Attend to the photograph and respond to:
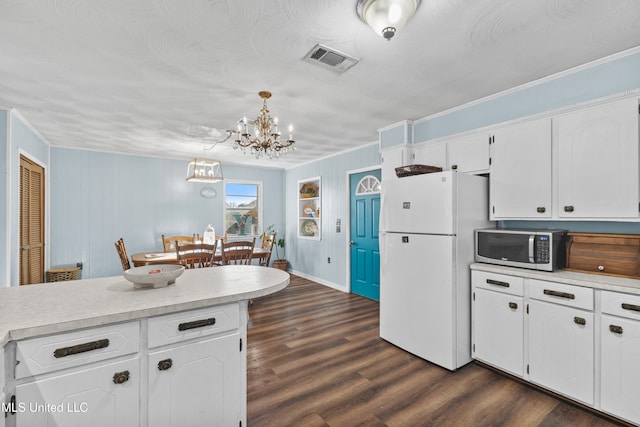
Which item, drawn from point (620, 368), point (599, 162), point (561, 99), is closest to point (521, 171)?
point (599, 162)

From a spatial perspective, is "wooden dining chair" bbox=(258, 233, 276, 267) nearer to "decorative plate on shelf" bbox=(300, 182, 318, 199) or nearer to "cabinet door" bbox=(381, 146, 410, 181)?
"decorative plate on shelf" bbox=(300, 182, 318, 199)

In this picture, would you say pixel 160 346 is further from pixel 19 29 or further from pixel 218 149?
pixel 218 149

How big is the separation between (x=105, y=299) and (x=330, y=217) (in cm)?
433

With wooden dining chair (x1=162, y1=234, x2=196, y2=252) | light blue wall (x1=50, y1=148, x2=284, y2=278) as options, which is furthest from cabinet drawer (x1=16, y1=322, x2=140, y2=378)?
light blue wall (x1=50, y1=148, x2=284, y2=278)

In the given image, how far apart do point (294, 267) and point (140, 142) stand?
12.3ft

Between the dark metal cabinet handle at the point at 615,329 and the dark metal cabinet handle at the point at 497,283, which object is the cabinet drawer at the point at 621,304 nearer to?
the dark metal cabinet handle at the point at 615,329

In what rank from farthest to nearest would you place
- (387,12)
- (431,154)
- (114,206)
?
(114,206)
(431,154)
(387,12)

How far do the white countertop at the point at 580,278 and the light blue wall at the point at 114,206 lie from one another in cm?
521

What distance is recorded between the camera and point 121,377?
1274mm

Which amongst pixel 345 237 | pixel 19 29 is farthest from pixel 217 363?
pixel 345 237

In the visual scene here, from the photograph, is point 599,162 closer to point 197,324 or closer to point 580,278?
point 580,278

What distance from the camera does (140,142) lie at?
4.59 m

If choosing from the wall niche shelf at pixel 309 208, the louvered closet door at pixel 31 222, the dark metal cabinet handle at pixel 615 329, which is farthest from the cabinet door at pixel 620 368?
the louvered closet door at pixel 31 222

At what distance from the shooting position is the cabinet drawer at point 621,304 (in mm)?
1838
